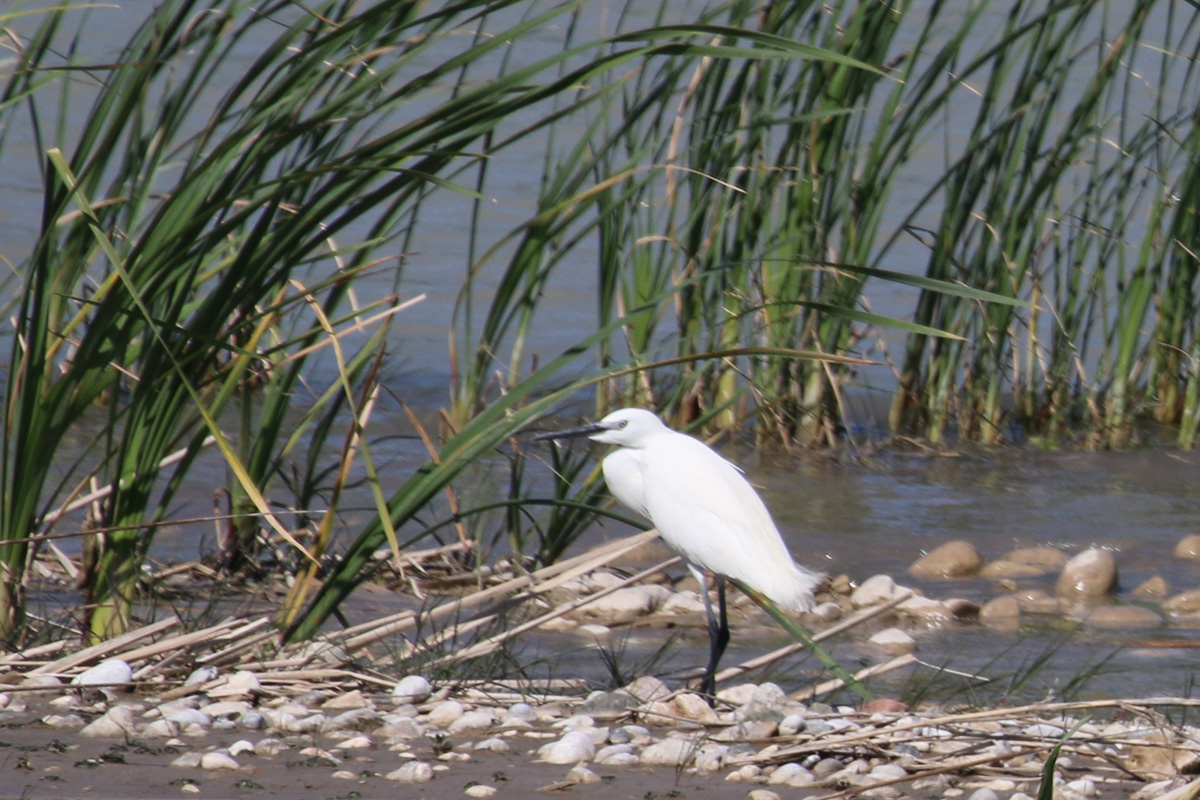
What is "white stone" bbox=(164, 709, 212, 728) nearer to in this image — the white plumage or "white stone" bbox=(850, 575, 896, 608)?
the white plumage

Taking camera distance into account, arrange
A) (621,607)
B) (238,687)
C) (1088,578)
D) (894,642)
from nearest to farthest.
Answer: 1. (238,687)
2. (894,642)
3. (621,607)
4. (1088,578)

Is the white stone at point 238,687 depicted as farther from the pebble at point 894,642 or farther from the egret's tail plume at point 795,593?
the pebble at point 894,642

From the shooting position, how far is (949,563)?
434cm

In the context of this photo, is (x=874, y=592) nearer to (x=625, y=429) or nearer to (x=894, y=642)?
(x=894, y=642)

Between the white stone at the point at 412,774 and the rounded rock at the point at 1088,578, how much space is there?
235 centimetres

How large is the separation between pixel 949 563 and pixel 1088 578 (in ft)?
1.24

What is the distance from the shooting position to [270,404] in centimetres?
317

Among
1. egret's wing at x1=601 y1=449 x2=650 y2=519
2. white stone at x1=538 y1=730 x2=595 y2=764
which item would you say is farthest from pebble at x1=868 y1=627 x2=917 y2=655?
white stone at x1=538 y1=730 x2=595 y2=764

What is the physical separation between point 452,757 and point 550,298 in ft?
22.3

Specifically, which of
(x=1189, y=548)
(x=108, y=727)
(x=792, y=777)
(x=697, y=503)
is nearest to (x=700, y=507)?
(x=697, y=503)

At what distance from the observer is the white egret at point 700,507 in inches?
121

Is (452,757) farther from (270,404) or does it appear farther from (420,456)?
(420,456)

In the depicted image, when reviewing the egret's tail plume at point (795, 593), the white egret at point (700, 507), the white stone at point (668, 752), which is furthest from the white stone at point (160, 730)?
the egret's tail plume at point (795, 593)

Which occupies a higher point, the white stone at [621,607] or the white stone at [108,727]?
the white stone at [108,727]
